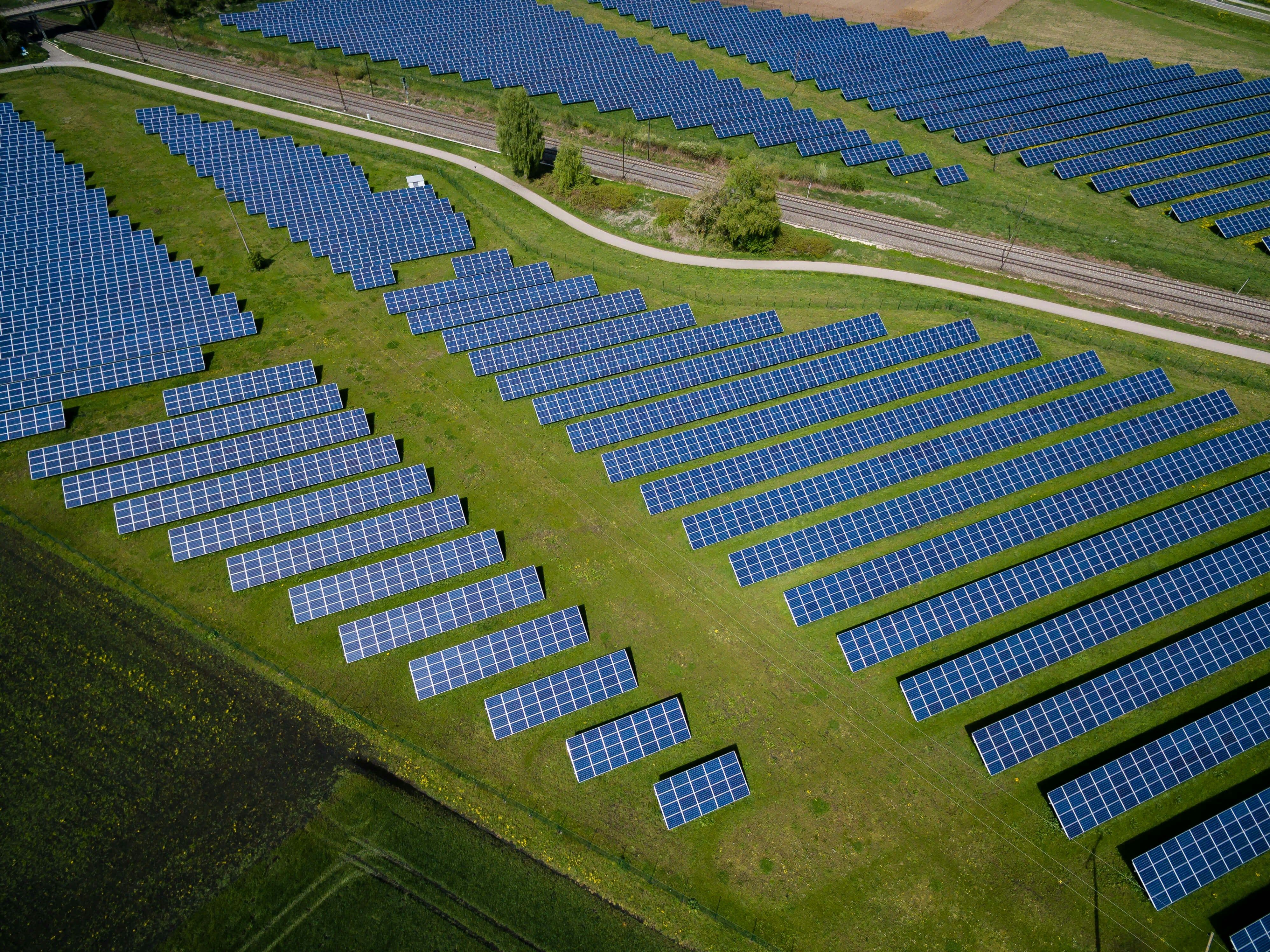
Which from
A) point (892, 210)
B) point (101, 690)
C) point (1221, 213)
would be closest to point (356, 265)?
point (101, 690)

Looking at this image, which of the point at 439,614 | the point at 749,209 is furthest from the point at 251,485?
the point at 749,209

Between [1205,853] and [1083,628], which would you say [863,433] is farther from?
[1205,853]

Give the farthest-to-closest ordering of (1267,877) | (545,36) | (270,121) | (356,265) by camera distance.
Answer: (545,36)
(270,121)
(356,265)
(1267,877)

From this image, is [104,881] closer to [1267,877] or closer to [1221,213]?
[1267,877]

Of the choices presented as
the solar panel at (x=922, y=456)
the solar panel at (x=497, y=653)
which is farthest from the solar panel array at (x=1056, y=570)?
the solar panel at (x=497, y=653)

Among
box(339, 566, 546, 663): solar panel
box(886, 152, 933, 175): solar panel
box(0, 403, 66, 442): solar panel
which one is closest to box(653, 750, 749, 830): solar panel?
box(339, 566, 546, 663): solar panel

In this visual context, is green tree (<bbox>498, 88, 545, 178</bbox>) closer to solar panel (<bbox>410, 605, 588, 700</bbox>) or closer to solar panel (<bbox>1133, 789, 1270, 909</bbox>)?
solar panel (<bbox>410, 605, 588, 700</bbox>)
